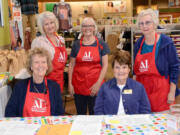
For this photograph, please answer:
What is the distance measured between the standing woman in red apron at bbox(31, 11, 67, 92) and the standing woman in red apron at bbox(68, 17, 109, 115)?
17cm

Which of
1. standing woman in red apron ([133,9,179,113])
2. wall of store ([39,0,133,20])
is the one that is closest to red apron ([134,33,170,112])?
standing woman in red apron ([133,9,179,113])

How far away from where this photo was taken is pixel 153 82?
7.62ft

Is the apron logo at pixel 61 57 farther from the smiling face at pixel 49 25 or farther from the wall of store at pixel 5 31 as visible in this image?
the wall of store at pixel 5 31

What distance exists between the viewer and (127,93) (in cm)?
204

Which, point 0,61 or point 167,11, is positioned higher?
point 167,11

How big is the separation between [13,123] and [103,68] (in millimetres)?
1387

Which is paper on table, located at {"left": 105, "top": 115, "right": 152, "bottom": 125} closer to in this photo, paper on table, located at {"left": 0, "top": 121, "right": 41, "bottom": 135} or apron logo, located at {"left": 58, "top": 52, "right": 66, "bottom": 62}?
paper on table, located at {"left": 0, "top": 121, "right": 41, "bottom": 135}

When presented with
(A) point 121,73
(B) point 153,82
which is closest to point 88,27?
(A) point 121,73

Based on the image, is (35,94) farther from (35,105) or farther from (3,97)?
(3,97)

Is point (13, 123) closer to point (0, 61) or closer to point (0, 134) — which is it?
point (0, 134)

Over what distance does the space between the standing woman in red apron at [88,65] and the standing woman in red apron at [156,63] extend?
1.76 ft

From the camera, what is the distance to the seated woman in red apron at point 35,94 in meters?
2.04

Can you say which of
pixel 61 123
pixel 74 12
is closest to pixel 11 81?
pixel 61 123

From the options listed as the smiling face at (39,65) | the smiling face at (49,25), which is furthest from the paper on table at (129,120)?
the smiling face at (49,25)
